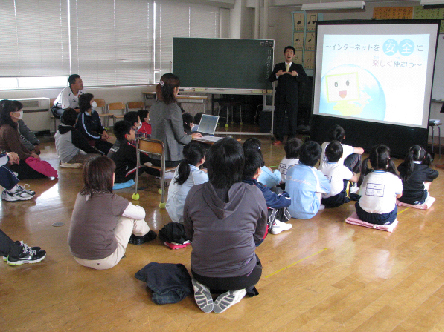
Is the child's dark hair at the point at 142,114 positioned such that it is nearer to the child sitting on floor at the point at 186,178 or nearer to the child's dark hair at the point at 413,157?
the child sitting on floor at the point at 186,178

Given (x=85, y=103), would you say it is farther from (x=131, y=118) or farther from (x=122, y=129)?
(x=122, y=129)

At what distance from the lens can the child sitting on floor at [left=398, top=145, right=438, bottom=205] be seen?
154 inches

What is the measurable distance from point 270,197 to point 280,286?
827mm

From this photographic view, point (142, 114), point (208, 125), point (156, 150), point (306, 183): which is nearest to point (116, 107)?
point (142, 114)

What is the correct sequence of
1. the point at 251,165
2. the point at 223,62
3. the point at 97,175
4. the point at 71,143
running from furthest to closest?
1. the point at 223,62
2. the point at 71,143
3. the point at 251,165
4. the point at 97,175

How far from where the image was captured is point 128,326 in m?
2.24

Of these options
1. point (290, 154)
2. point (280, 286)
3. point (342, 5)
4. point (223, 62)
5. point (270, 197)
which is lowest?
point (280, 286)

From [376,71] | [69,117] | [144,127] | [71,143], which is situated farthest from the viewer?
[376,71]

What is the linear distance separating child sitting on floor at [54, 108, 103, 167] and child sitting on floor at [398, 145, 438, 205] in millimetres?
3698

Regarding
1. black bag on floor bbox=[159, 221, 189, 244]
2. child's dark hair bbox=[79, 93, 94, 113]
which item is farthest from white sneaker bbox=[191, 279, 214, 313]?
child's dark hair bbox=[79, 93, 94, 113]

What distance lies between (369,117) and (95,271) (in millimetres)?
4581

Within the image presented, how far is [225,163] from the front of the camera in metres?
2.19

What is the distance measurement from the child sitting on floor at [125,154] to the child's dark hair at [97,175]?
186 centimetres

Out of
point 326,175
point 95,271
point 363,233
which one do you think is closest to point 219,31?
point 326,175
